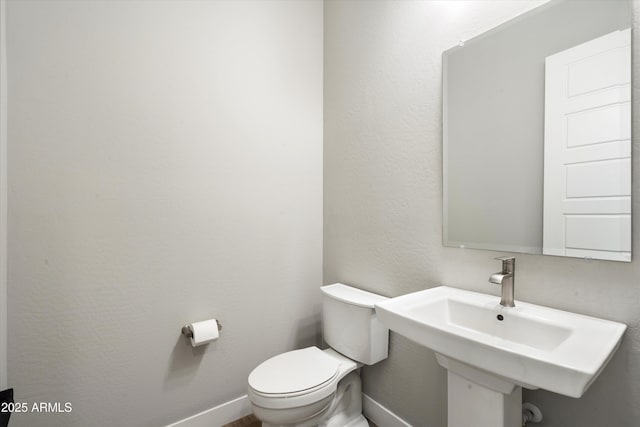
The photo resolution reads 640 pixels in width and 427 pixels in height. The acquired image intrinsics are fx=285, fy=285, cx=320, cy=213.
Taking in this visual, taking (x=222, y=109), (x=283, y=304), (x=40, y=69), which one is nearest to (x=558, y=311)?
(x=283, y=304)

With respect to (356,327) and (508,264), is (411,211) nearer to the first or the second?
(508,264)

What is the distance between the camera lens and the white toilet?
1.20m

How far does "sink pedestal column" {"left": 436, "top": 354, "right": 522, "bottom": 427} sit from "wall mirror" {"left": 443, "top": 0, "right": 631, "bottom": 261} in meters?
0.47

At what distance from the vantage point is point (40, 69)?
3.80ft

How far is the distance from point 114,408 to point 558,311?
1.86m

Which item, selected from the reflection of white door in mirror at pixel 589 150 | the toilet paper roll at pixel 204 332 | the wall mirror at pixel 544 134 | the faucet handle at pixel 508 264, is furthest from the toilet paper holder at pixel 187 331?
the reflection of white door in mirror at pixel 589 150

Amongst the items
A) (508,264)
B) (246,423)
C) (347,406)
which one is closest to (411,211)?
(508,264)

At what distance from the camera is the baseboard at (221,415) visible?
150cm

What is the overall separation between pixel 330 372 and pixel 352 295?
1.29 feet

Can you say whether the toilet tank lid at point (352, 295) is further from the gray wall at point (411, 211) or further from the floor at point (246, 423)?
the floor at point (246, 423)

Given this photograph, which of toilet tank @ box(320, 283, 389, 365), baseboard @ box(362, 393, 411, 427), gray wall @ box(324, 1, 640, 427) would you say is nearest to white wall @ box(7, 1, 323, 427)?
gray wall @ box(324, 1, 640, 427)

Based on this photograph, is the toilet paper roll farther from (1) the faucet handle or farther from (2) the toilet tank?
(1) the faucet handle

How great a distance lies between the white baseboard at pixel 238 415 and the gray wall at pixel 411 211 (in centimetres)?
5

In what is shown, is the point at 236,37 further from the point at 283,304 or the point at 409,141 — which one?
the point at 283,304
